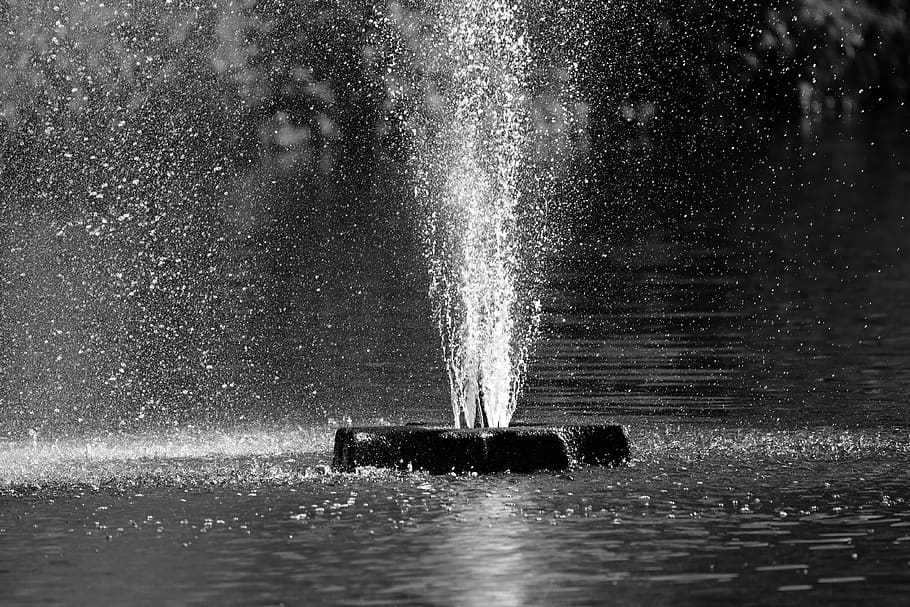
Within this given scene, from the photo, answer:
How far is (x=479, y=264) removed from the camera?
63.5 feet

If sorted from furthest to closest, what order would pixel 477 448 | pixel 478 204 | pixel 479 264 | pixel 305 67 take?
pixel 305 67
pixel 478 204
pixel 479 264
pixel 477 448

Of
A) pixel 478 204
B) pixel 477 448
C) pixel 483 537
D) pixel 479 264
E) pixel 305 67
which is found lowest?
pixel 483 537

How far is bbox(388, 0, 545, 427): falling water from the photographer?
50.9 ft

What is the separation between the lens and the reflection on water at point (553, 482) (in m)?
9.34

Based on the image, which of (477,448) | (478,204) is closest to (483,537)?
(477,448)

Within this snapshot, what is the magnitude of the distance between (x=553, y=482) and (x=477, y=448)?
622mm

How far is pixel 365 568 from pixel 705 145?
6155 cm

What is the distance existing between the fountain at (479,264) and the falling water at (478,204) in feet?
0.09

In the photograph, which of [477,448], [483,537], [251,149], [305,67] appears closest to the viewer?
[483,537]

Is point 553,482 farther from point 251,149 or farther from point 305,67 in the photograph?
point 305,67

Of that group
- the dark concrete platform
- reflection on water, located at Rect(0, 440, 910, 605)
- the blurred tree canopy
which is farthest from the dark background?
reflection on water, located at Rect(0, 440, 910, 605)

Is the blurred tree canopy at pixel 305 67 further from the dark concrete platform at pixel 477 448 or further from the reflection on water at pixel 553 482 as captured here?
the dark concrete platform at pixel 477 448

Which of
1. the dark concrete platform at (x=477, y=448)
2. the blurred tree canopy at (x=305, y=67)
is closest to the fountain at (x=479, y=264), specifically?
the dark concrete platform at (x=477, y=448)

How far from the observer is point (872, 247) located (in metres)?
33.2
